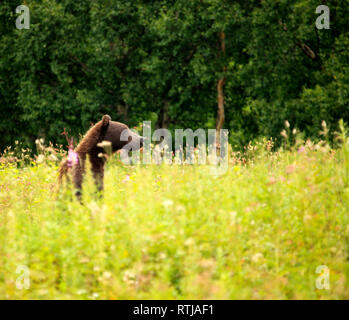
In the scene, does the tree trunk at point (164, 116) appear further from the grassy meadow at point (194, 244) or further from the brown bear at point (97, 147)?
the grassy meadow at point (194, 244)

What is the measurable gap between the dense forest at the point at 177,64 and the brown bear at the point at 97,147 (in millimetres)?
11507

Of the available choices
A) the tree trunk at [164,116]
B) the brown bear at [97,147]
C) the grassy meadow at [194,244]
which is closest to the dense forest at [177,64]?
the tree trunk at [164,116]

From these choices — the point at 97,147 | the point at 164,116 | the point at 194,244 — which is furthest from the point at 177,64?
the point at 194,244

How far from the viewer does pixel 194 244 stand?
173 inches

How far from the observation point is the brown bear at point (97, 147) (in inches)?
267

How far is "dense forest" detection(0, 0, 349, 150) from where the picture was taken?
62.7 feet

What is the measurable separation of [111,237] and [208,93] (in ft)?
65.9

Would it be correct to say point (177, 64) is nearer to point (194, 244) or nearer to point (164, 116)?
point (164, 116)

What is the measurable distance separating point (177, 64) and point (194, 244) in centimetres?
1914

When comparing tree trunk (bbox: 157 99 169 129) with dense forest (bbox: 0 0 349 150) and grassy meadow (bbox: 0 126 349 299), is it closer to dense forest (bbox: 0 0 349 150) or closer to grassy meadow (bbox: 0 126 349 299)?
dense forest (bbox: 0 0 349 150)

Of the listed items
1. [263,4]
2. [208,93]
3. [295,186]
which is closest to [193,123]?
[208,93]

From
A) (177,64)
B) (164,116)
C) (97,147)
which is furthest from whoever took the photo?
(164,116)

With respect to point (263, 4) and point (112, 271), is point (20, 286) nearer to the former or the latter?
point (112, 271)

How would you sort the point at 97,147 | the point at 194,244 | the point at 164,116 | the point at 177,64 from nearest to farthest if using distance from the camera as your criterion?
the point at 194,244
the point at 97,147
the point at 177,64
the point at 164,116
